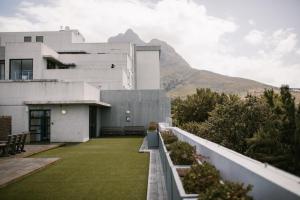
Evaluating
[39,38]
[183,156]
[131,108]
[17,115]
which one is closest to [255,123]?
[183,156]

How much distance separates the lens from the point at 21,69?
31766 millimetres

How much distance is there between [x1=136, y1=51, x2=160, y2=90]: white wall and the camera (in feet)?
166

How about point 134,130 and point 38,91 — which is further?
point 134,130

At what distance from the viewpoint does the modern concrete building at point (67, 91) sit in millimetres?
22172

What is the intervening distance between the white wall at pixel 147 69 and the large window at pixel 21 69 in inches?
838

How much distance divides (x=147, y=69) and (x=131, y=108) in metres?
22.6

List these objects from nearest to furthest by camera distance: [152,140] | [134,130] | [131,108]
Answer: [152,140] < [134,130] < [131,108]

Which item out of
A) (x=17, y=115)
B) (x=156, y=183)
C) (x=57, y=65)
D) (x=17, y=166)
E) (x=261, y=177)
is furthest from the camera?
(x=57, y=65)

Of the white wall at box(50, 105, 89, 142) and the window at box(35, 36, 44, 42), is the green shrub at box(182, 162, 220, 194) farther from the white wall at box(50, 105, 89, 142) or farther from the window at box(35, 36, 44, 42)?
the window at box(35, 36, 44, 42)

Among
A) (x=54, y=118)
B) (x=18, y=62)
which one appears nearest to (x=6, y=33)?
(x=18, y=62)

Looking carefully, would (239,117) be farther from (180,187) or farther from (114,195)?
(180,187)

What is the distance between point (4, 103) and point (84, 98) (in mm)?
5287

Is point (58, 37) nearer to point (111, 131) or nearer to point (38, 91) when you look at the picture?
point (111, 131)

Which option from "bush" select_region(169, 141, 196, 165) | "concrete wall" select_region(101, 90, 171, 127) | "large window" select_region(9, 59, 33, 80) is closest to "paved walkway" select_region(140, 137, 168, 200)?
"bush" select_region(169, 141, 196, 165)
